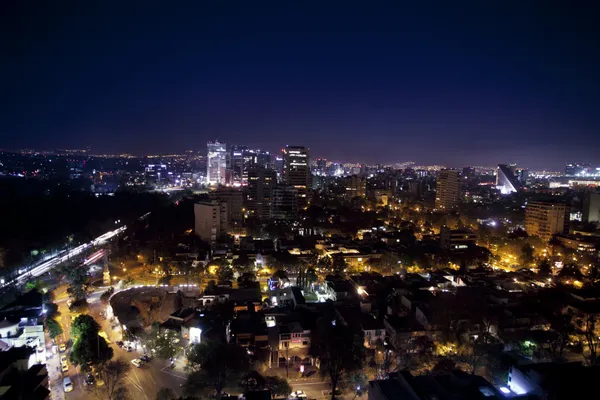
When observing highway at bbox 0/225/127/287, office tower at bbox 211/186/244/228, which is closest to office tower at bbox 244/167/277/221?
office tower at bbox 211/186/244/228

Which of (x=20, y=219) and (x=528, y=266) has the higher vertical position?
(x=20, y=219)

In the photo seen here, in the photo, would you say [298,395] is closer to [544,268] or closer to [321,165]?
[544,268]

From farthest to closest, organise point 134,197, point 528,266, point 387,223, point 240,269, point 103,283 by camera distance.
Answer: point 134,197
point 387,223
point 528,266
point 240,269
point 103,283

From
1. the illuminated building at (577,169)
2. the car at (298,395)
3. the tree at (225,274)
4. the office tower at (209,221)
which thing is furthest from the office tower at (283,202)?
the illuminated building at (577,169)

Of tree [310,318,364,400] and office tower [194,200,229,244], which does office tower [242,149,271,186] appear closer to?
office tower [194,200,229,244]

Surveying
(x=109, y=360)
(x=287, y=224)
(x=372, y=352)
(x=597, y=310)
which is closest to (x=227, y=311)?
(x=109, y=360)

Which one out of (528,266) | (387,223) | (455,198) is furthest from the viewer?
(455,198)

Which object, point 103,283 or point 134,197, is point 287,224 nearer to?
point 103,283
